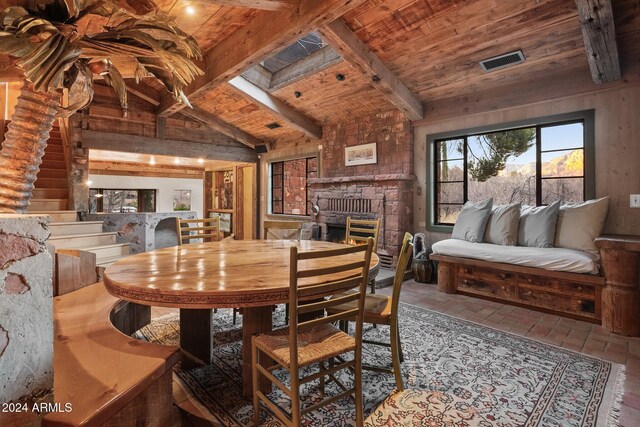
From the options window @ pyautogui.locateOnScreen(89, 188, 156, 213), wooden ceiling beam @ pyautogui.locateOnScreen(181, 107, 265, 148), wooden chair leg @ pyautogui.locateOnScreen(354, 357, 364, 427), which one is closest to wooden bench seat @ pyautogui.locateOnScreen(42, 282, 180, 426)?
wooden chair leg @ pyautogui.locateOnScreen(354, 357, 364, 427)

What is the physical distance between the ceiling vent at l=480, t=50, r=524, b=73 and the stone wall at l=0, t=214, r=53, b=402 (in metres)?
4.07

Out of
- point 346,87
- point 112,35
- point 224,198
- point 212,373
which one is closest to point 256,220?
point 224,198

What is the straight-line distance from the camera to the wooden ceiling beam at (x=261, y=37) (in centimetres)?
272

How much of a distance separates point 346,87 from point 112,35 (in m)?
3.96

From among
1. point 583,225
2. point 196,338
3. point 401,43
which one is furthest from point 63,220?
point 583,225

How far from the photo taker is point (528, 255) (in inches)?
123

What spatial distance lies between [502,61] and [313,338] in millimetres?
3580

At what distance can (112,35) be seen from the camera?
102cm

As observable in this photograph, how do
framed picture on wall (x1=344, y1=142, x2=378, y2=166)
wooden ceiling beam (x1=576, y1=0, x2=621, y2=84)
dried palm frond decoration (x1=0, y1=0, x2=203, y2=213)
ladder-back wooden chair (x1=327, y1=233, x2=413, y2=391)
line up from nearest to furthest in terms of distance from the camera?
dried palm frond decoration (x1=0, y1=0, x2=203, y2=213)
ladder-back wooden chair (x1=327, y1=233, x2=413, y2=391)
wooden ceiling beam (x1=576, y1=0, x2=621, y2=84)
framed picture on wall (x1=344, y1=142, x2=378, y2=166)

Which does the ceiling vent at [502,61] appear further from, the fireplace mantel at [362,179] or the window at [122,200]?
the window at [122,200]

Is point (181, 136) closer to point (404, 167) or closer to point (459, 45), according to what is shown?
point (404, 167)

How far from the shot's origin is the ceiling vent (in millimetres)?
3346

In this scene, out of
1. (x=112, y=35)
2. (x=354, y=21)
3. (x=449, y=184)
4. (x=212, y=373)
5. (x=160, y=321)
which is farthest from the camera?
(x=449, y=184)

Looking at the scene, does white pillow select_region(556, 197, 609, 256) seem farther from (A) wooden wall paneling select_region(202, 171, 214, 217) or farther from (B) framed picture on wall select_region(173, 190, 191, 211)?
(B) framed picture on wall select_region(173, 190, 191, 211)
